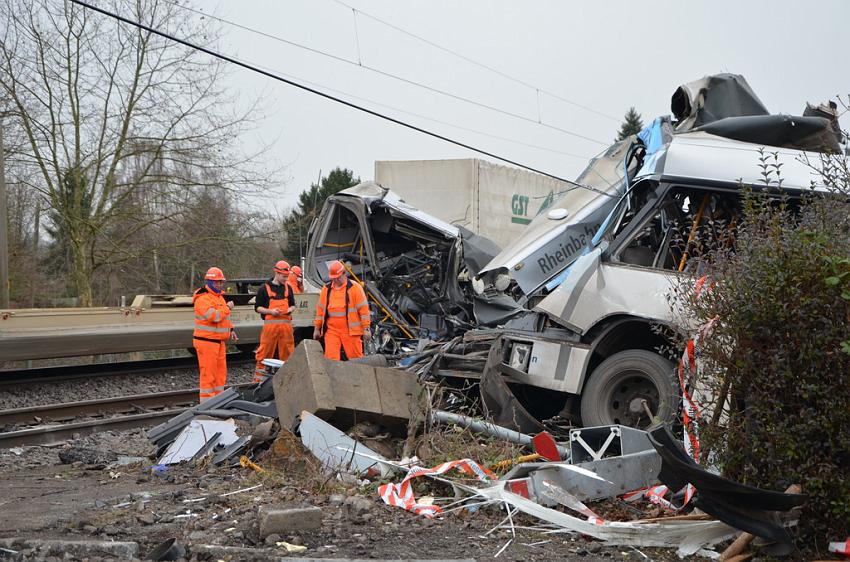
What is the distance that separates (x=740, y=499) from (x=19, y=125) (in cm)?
1891

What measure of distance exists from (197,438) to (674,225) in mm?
4460

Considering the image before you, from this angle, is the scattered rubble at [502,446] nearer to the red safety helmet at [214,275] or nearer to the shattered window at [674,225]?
the shattered window at [674,225]

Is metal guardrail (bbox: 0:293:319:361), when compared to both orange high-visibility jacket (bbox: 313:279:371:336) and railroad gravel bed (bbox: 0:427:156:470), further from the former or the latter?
orange high-visibility jacket (bbox: 313:279:371:336)

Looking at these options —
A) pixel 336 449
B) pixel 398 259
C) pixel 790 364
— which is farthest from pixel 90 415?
pixel 790 364

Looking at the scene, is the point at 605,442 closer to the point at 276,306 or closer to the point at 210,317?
the point at 210,317

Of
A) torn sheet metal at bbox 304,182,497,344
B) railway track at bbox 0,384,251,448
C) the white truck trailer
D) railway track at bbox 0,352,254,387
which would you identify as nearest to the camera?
railway track at bbox 0,384,251,448

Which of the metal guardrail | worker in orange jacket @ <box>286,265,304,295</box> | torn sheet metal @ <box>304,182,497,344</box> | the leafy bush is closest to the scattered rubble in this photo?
the leafy bush

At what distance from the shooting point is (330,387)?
21.6ft

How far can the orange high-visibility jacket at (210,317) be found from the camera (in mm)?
9477

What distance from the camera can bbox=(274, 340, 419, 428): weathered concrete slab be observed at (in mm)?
6512

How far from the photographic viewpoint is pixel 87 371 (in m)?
14.4

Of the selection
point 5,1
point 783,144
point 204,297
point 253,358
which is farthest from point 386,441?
point 5,1

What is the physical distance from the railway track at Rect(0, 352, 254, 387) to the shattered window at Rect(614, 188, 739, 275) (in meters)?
9.76

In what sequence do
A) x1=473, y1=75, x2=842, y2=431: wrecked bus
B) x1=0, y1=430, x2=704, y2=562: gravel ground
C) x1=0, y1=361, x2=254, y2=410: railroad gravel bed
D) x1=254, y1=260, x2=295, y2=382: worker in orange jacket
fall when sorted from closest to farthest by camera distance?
x1=0, y1=430, x2=704, y2=562: gravel ground, x1=473, y1=75, x2=842, y2=431: wrecked bus, x1=254, y1=260, x2=295, y2=382: worker in orange jacket, x1=0, y1=361, x2=254, y2=410: railroad gravel bed
